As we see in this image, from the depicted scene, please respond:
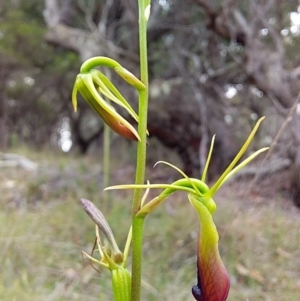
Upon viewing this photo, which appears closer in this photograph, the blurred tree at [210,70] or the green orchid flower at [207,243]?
the green orchid flower at [207,243]

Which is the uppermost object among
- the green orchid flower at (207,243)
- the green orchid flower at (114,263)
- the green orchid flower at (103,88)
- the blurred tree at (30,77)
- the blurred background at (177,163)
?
the green orchid flower at (103,88)

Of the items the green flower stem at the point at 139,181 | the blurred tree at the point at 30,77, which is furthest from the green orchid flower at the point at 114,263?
the blurred tree at the point at 30,77

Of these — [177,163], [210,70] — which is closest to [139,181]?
[210,70]

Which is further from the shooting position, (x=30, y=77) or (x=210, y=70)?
(x=30, y=77)

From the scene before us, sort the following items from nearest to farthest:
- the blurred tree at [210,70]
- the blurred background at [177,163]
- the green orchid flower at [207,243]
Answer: the green orchid flower at [207,243] → the blurred background at [177,163] → the blurred tree at [210,70]

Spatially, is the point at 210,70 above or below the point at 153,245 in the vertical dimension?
above

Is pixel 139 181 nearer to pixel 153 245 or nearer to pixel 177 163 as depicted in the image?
pixel 153 245

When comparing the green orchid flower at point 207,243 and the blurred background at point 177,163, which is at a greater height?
the green orchid flower at point 207,243

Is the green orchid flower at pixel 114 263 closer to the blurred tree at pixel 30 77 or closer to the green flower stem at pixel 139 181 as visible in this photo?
the green flower stem at pixel 139 181

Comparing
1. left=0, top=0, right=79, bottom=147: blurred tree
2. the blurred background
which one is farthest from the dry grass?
left=0, top=0, right=79, bottom=147: blurred tree
